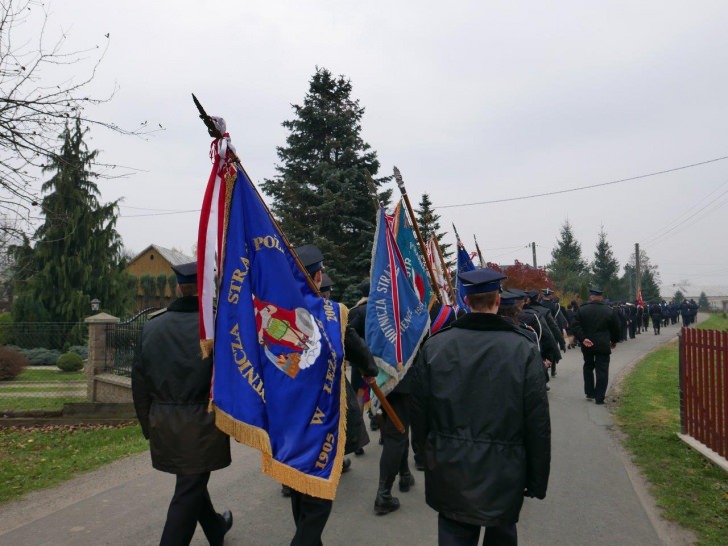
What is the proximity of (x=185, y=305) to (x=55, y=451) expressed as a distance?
6155mm

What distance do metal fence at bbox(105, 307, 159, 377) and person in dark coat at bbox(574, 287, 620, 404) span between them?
8771mm

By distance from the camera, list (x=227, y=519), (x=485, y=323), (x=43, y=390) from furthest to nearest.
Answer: (x=43, y=390)
(x=227, y=519)
(x=485, y=323)

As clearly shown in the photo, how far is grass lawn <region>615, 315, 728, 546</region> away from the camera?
14.7 ft

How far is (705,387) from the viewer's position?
20.4 feet

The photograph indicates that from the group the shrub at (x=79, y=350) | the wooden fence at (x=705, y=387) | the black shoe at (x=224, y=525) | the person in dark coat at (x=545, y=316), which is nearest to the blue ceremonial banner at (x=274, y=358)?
the black shoe at (x=224, y=525)

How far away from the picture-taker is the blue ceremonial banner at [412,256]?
6.05 m

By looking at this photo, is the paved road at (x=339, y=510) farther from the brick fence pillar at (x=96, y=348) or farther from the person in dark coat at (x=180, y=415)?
the brick fence pillar at (x=96, y=348)

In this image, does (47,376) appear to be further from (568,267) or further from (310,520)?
(568,267)

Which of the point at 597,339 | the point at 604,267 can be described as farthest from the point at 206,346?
the point at 604,267

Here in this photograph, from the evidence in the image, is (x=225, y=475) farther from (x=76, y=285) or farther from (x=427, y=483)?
(x=76, y=285)

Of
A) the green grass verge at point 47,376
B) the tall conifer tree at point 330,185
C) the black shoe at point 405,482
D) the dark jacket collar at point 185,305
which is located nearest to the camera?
the dark jacket collar at point 185,305

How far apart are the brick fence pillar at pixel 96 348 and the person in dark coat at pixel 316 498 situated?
9.34 m

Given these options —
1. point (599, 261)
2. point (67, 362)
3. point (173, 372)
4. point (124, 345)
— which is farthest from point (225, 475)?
point (599, 261)

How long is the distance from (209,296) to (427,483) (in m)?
1.73
